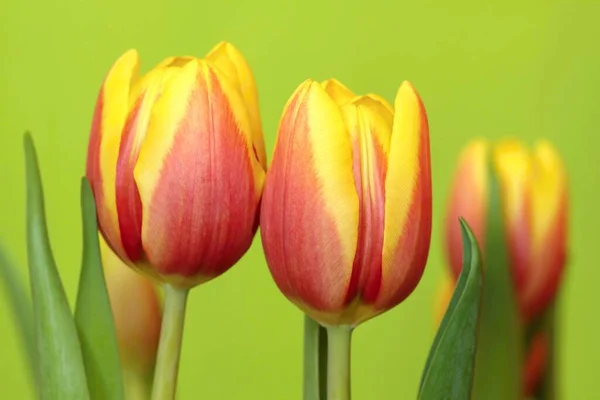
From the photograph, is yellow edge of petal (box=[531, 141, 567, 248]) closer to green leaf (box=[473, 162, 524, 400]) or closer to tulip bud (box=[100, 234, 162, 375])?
green leaf (box=[473, 162, 524, 400])

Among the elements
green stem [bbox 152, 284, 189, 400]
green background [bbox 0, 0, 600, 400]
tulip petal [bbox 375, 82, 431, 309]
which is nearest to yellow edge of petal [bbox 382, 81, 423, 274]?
tulip petal [bbox 375, 82, 431, 309]

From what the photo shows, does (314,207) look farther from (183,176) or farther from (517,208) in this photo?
(517,208)

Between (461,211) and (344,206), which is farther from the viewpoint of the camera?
(461,211)

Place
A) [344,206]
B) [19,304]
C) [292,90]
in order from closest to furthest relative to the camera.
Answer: [344,206]
[19,304]
[292,90]

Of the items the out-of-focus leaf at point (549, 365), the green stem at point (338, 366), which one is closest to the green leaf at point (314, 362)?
the green stem at point (338, 366)

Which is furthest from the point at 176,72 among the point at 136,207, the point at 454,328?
the point at 454,328

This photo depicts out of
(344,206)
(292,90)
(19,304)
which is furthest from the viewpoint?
(292,90)

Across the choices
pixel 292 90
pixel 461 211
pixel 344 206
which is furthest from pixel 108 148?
pixel 292 90
